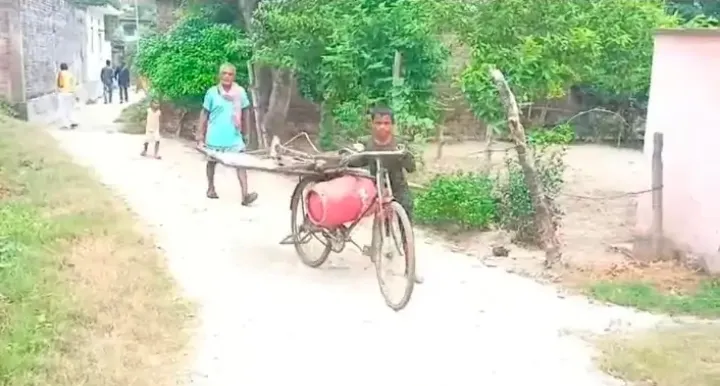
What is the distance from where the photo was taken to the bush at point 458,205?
921 centimetres

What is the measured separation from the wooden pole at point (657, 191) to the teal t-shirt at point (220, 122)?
167 inches

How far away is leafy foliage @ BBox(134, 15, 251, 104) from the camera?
645 inches

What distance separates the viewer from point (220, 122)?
31.7 feet

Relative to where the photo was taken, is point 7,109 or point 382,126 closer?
point 382,126

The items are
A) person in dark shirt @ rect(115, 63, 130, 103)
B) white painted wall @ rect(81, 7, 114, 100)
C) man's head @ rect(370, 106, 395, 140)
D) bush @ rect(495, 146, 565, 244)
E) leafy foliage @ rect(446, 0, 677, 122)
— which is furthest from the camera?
white painted wall @ rect(81, 7, 114, 100)

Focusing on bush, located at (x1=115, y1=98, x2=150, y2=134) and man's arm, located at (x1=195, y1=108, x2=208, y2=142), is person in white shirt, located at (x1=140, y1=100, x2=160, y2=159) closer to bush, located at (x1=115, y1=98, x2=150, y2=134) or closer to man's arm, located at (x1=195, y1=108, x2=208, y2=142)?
bush, located at (x1=115, y1=98, x2=150, y2=134)

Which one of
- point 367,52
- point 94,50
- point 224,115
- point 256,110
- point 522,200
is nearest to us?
point 522,200

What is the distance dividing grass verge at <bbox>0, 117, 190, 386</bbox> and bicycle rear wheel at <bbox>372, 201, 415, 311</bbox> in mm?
1393

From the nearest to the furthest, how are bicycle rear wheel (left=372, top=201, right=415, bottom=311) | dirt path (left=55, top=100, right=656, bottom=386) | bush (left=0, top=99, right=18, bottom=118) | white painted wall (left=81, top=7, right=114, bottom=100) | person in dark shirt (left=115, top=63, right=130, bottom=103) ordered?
dirt path (left=55, top=100, right=656, bottom=386)
bicycle rear wheel (left=372, top=201, right=415, bottom=311)
bush (left=0, top=99, right=18, bottom=118)
person in dark shirt (left=115, top=63, right=130, bottom=103)
white painted wall (left=81, top=7, right=114, bottom=100)

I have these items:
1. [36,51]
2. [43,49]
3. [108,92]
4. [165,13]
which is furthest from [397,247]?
[108,92]

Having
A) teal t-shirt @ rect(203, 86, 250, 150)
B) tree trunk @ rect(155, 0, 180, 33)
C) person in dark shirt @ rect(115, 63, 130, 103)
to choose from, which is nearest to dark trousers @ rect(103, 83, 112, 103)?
person in dark shirt @ rect(115, 63, 130, 103)

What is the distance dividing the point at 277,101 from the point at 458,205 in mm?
6260

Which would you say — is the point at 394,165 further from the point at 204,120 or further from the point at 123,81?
the point at 123,81

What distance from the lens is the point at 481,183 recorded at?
9.73m
